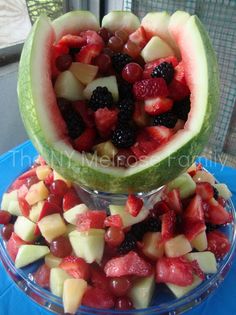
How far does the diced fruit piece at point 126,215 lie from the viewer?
0.85 m

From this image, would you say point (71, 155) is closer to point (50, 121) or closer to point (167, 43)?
point (50, 121)

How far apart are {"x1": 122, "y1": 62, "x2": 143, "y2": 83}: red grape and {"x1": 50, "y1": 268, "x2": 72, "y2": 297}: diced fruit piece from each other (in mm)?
430

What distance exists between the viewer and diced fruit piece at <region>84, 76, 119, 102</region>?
2.49 ft

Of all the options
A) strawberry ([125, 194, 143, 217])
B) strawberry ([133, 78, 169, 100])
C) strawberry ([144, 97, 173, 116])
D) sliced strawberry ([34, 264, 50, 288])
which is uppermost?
strawberry ([133, 78, 169, 100])

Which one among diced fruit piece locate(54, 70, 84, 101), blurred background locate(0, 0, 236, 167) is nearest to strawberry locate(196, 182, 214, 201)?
diced fruit piece locate(54, 70, 84, 101)

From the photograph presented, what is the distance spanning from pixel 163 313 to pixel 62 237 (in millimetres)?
275

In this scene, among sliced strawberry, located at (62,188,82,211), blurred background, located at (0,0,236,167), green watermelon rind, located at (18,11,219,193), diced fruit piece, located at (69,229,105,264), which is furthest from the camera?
blurred background, located at (0,0,236,167)

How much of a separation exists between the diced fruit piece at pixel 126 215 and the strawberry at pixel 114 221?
0.01 m

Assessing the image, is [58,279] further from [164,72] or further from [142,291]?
[164,72]

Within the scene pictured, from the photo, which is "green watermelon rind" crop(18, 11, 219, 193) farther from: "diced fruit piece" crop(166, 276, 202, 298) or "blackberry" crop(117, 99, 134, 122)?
"diced fruit piece" crop(166, 276, 202, 298)

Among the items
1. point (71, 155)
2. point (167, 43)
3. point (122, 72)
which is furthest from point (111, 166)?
point (167, 43)

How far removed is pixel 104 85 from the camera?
2.49 feet

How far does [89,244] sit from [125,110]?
0.99 ft

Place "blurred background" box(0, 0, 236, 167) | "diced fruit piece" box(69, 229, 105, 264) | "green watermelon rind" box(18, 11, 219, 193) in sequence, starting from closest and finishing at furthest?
"green watermelon rind" box(18, 11, 219, 193) → "diced fruit piece" box(69, 229, 105, 264) → "blurred background" box(0, 0, 236, 167)
